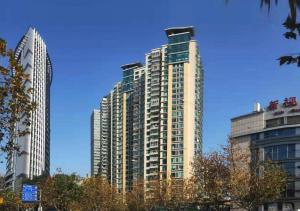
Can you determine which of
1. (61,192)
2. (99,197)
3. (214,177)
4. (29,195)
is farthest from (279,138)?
(214,177)

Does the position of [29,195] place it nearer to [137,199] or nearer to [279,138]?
[137,199]

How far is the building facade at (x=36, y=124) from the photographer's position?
543ft

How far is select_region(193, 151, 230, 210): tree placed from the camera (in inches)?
1850

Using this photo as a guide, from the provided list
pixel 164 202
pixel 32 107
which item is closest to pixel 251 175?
pixel 164 202

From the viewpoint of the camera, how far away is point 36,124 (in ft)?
518

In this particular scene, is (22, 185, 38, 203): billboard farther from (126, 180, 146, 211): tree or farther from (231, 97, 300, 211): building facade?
(231, 97, 300, 211): building facade

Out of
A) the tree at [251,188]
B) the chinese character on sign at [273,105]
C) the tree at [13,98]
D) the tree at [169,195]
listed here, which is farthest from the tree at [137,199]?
the tree at [13,98]

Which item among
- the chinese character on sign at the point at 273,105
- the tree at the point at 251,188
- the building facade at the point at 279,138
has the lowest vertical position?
the tree at the point at 251,188

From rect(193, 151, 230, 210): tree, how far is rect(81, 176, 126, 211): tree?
31460 mm

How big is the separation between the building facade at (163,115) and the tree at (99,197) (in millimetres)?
46948

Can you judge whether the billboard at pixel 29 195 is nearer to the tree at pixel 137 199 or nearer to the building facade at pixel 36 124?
the tree at pixel 137 199

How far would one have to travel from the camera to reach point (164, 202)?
233 ft

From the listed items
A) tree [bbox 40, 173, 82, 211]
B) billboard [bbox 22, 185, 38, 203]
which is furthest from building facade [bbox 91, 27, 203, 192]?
billboard [bbox 22, 185, 38, 203]

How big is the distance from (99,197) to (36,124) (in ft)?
268
